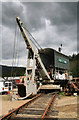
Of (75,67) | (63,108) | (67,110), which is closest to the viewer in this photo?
(67,110)

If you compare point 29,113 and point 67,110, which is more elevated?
point 29,113

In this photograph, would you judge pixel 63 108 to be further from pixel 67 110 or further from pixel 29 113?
pixel 29 113

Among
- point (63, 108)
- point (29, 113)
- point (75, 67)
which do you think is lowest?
point (63, 108)

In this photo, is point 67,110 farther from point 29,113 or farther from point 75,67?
point 75,67

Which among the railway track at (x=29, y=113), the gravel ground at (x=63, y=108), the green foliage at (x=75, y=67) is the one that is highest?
the green foliage at (x=75, y=67)

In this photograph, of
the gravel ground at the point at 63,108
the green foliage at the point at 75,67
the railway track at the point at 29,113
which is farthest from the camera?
the green foliage at the point at 75,67

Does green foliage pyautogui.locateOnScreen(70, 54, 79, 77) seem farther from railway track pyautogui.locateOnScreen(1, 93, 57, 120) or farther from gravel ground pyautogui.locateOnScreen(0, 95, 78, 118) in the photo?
railway track pyautogui.locateOnScreen(1, 93, 57, 120)

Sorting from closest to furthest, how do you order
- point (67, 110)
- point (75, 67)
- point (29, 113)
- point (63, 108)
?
point (29, 113), point (67, 110), point (63, 108), point (75, 67)

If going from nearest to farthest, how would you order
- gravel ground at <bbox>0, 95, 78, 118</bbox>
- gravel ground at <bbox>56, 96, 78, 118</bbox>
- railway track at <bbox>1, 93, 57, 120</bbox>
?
railway track at <bbox>1, 93, 57, 120</bbox>, gravel ground at <bbox>56, 96, 78, 118</bbox>, gravel ground at <bbox>0, 95, 78, 118</bbox>

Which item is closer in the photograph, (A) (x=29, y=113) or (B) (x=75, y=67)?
(A) (x=29, y=113)

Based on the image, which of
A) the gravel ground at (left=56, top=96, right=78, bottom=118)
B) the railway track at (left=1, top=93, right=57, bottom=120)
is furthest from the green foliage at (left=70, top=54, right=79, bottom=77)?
the railway track at (left=1, top=93, right=57, bottom=120)

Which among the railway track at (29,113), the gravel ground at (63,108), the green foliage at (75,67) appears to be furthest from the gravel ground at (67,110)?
the green foliage at (75,67)

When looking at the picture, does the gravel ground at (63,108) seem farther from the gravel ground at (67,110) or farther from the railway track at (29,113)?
the railway track at (29,113)

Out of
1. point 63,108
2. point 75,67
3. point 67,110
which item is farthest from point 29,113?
point 75,67
